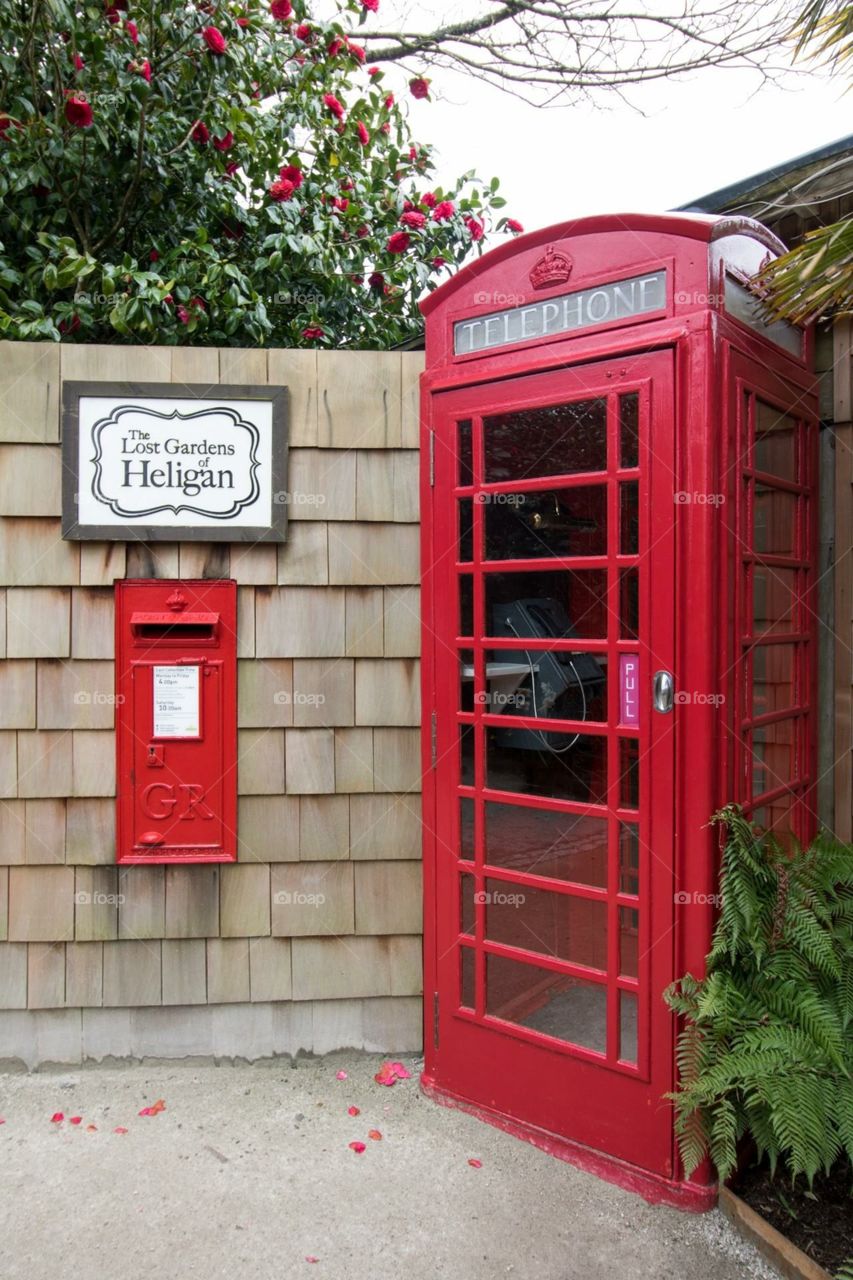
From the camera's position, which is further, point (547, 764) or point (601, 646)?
point (547, 764)

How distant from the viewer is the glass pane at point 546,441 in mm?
2506

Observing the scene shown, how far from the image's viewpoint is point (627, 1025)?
8.21ft

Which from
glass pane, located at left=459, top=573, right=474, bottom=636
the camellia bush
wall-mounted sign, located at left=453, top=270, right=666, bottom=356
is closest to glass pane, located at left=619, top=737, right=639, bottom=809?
glass pane, located at left=459, top=573, right=474, bottom=636

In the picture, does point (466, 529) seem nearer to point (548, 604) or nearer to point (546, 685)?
point (548, 604)

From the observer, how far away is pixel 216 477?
305cm

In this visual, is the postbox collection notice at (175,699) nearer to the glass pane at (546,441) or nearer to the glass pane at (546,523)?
the glass pane at (546,523)

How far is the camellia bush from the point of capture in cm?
398

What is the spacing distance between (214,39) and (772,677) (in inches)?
148

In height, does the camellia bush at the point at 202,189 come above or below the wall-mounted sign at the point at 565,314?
above

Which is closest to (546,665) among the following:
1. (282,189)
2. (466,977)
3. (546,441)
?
(546,441)

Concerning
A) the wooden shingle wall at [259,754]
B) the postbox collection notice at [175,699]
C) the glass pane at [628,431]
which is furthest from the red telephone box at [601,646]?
the postbox collection notice at [175,699]

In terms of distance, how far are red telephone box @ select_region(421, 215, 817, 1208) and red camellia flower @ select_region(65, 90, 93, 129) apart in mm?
2053

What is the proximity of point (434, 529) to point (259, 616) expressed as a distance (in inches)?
28.2

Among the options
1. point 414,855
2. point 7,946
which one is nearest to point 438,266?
point 414,855
